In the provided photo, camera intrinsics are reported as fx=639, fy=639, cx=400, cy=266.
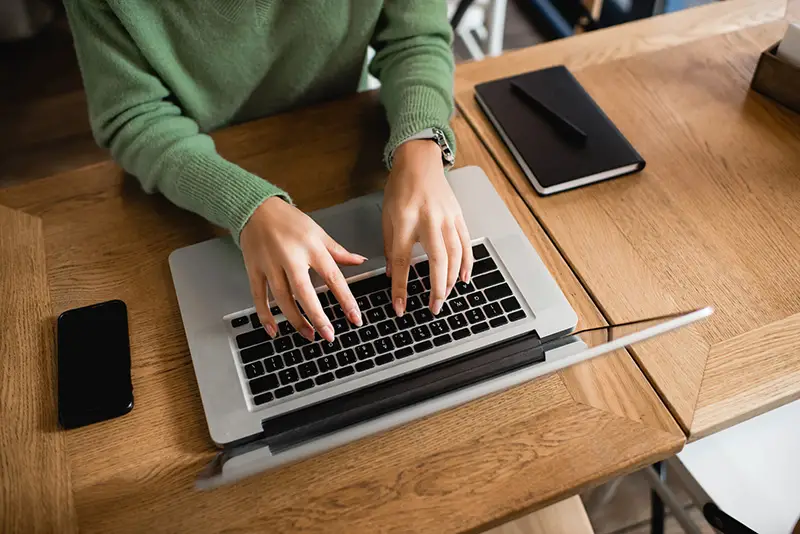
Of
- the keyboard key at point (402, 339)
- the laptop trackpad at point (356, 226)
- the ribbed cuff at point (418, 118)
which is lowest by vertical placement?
the keyboard key at point (402, 339)

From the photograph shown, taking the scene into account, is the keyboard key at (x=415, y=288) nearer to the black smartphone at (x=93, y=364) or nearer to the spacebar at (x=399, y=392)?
the spacebar at (x=399, y=392)

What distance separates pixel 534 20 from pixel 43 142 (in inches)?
60.9

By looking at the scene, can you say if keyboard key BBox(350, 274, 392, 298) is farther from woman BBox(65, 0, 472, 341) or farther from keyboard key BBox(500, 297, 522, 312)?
keyboard key BBox(500, 297, 522, 312)

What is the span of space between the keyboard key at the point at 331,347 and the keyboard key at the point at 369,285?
0.20ft

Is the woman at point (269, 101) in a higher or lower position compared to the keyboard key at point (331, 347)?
higher

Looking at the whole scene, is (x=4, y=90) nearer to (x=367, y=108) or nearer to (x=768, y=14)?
(x=367, y=108)

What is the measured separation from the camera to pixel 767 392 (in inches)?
23.7

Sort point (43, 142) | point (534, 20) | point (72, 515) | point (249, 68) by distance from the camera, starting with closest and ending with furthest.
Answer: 1. point (72, 515)
2. point (249, 68)
3. point (43, 142)
4. point (534, 20)

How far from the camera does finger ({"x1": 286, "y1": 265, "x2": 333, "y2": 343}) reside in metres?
0.59

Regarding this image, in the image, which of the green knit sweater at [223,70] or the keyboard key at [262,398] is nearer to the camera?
the keyboard key at [262,398]

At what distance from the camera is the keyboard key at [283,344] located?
615 millimetres

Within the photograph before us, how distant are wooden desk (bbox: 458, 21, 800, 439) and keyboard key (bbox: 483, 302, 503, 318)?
11 cm

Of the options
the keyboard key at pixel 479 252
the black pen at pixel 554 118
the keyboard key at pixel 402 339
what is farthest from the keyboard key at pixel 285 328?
the black pen at pixel 554 118

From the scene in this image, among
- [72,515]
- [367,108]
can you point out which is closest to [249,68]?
[367,108]
